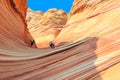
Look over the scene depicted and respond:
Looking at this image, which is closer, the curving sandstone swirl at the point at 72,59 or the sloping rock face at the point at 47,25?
the curving sandstone swirl at the point at 72,59

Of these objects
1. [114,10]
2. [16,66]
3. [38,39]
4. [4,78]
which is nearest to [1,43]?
[16,66]

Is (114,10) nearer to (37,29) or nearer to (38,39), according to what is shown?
(38,39)

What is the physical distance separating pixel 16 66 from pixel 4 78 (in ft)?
3.42

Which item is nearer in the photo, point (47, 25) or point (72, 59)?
point (72, 59)

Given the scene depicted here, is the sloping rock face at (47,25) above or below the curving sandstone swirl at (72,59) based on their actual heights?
above

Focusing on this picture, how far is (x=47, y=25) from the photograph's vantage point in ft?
88.4

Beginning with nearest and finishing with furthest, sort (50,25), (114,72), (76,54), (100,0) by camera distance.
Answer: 1. (114,72)
2. (76,54)
3. (100,0)
4. (50,25)

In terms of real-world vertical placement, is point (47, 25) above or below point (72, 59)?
above

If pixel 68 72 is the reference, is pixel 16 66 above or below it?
above

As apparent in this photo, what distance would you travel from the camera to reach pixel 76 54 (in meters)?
9.14

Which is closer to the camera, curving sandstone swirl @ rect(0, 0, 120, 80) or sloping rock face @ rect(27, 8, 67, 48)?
curving sandstone swirl @ rect(0, 0, 120, 80)

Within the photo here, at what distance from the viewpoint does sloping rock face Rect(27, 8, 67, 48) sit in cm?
2427

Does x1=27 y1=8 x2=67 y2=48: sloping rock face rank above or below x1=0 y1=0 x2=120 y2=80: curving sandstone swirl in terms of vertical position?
above

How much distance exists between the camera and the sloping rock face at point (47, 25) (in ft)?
79.6
